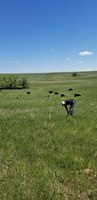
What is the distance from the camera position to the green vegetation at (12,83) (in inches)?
2516

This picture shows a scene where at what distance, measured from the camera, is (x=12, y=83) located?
6506 cm

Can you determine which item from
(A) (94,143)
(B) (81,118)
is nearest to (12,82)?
(B) (81,118)

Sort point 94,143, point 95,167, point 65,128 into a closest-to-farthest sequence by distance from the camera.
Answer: point 95,167
point 94,143
point 65,128

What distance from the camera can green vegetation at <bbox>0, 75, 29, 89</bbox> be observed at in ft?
210

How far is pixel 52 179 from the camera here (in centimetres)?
625

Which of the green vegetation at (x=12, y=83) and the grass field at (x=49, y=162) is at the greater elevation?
the grass field at (x=49, y=162)

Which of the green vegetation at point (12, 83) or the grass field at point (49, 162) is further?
the green vegetation at point (12, 83)

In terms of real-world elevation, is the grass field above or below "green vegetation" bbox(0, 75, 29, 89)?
above

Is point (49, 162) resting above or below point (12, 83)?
above

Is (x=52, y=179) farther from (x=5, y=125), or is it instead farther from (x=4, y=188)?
(x=5, y=125)

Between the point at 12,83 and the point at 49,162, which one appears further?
the point at 12,83

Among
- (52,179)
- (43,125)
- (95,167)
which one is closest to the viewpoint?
(52,179)

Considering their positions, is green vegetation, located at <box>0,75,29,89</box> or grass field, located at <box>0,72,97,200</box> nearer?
grass field, located at <box>0,72,97,200</box>

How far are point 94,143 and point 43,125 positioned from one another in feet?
12.9
